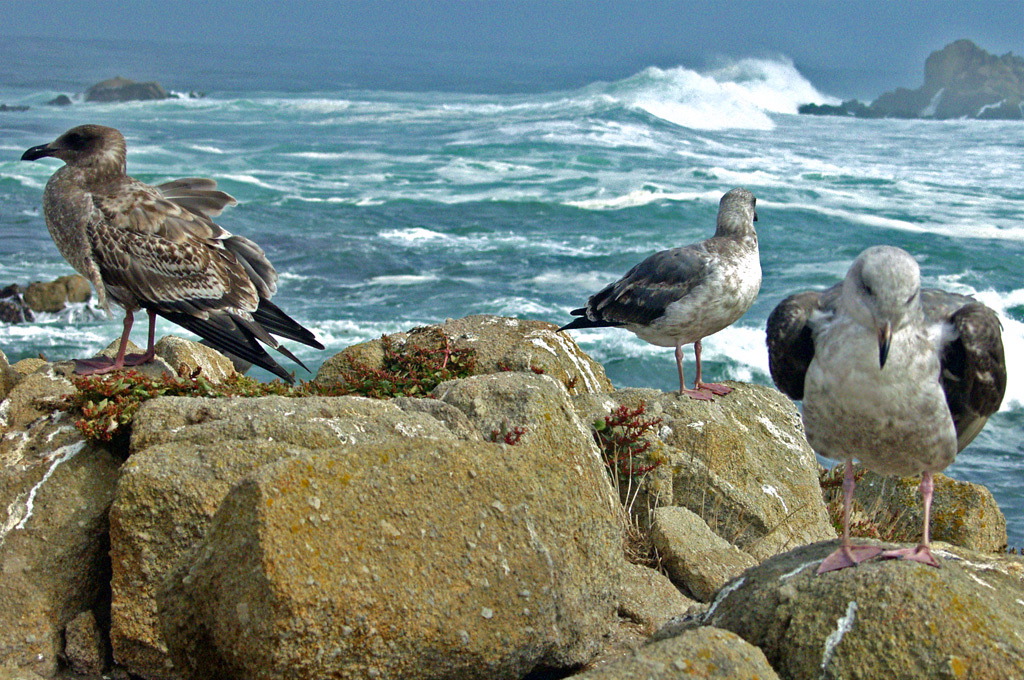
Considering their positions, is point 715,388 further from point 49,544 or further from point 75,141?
point 75,141

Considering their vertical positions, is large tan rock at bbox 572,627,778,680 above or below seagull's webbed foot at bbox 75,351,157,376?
below

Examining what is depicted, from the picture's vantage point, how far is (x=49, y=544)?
16.2ft

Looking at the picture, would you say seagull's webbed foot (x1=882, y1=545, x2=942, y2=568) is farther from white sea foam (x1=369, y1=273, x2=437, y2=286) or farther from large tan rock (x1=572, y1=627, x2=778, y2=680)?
white sea foam (x1=369, y1=273, x2=437, y2=286)

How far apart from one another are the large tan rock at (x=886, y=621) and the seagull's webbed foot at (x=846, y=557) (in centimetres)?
4

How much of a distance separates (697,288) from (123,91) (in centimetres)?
8176

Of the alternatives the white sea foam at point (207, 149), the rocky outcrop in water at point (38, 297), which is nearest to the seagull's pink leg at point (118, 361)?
the rocky outcrop in water at point (38, 297)

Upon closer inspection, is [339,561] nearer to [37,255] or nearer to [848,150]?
[37,255]

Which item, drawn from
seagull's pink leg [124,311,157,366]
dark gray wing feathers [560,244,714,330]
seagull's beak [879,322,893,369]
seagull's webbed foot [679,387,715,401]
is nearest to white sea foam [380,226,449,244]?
dark gray wing feathers [560,244,714,330]

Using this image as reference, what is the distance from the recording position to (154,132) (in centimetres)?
5562

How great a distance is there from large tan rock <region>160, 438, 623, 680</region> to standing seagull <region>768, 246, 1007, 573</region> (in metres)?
1.26

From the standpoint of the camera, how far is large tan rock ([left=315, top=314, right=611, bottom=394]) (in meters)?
7.68

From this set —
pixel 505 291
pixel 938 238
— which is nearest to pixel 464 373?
pixel 505 291

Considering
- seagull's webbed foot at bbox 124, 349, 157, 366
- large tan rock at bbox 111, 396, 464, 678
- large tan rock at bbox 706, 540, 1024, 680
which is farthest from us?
seagull's webbed foot at bbox 124, 349, 157, 366

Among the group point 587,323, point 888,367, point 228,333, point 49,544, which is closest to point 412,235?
point 587,323
